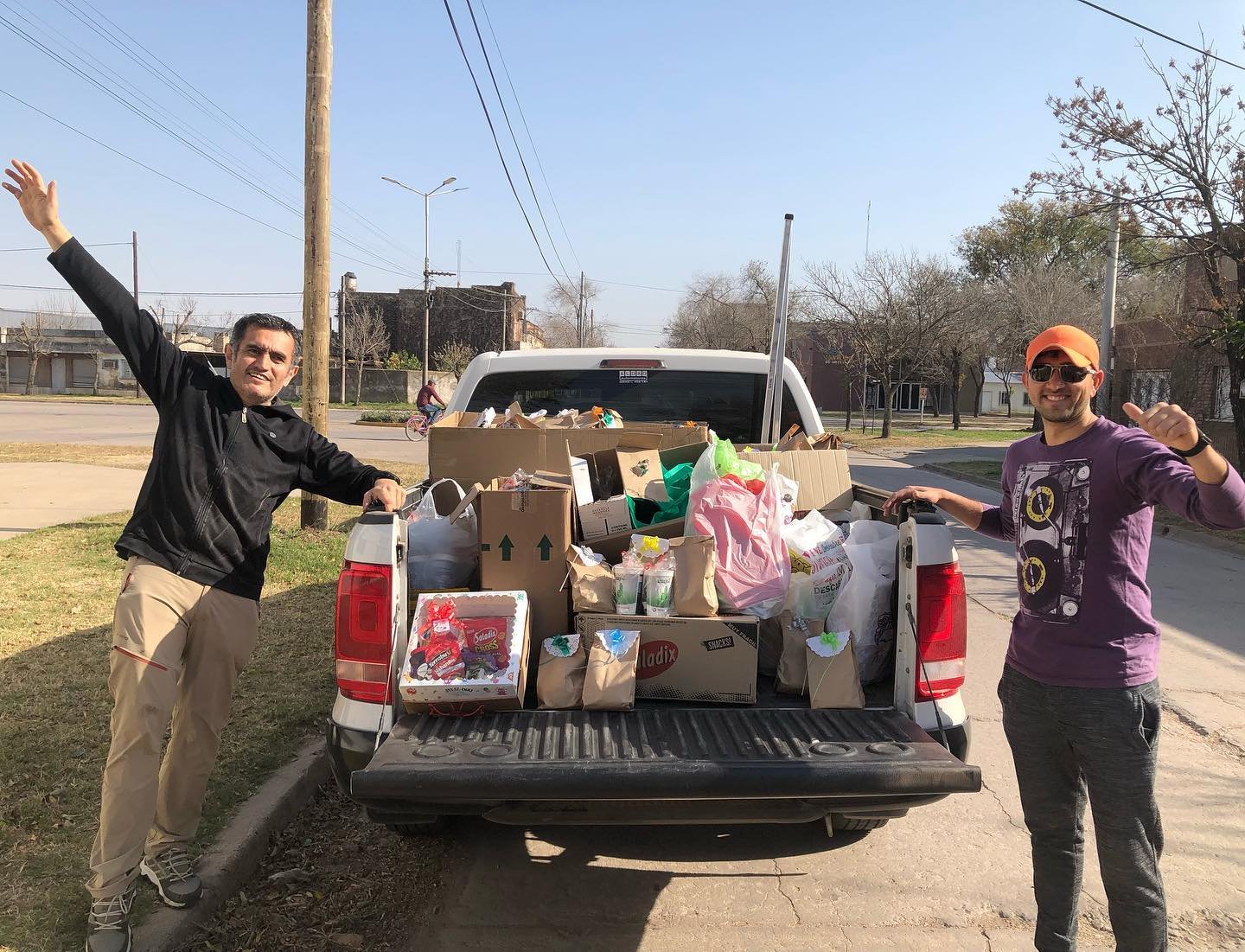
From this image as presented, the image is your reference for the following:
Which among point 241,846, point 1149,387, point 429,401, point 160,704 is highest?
point 1149,387

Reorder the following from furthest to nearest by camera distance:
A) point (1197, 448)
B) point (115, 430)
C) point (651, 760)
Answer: point (115, 430)
point (651, 760)
point (1197, 448)

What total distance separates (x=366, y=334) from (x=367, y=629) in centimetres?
5647

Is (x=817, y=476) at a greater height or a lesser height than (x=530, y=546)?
greater

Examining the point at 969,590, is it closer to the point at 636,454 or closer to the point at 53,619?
the point at 636,454

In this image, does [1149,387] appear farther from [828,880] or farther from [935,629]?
[935,629]

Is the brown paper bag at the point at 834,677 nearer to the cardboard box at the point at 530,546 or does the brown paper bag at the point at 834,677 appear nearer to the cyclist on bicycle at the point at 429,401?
the cardboard box at the point at 530,546

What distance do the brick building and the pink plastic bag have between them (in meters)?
59.6

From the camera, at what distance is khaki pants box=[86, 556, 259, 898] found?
2.78 m

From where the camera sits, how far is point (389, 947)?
2943mm

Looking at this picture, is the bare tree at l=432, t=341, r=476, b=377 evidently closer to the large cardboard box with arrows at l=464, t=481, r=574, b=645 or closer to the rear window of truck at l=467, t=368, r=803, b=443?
the rear window of truck at l=467, t=368, r=803, b=443

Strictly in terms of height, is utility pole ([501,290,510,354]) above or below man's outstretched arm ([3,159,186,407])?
above

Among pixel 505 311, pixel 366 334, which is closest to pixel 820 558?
pixel 366 334

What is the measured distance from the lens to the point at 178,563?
291 centimetres

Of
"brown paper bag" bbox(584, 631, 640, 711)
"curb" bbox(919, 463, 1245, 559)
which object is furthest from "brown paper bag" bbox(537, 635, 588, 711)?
"curb" bbox(919, 463, 1245, 559)
